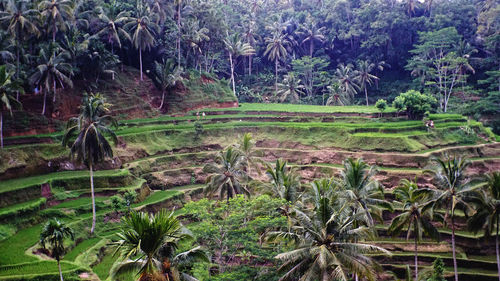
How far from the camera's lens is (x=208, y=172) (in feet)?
127

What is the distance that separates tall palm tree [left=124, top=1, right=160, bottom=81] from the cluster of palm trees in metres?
27.1

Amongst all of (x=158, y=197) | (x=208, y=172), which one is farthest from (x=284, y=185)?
(x=158, y=197)

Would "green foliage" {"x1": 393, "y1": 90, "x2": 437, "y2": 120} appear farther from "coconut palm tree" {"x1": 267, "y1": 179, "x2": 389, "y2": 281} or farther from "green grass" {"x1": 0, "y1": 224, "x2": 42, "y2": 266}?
"green grass" {"x1": 0, "y1": 224, "x2": 42, "y2": 266}

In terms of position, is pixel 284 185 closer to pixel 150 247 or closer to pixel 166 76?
pixel 150 247

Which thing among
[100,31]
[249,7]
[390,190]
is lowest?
[390,190]

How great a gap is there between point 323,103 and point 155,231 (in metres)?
66.0

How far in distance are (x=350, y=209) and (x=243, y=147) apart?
→ 50.5 ft

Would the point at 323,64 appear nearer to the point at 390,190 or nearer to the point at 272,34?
the point at 272,34

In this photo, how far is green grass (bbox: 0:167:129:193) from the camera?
3254cm

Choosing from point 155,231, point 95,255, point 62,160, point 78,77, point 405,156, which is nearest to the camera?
point 155,231

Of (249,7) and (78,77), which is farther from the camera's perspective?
(249,7)

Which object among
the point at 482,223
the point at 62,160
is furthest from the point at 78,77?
the point at 482,223

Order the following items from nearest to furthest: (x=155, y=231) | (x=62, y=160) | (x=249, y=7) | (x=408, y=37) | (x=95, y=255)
→ (x=155, y=231), (x=95, y=255), (x=62, y=160), (x=408, y=37), (x=249, y=7)

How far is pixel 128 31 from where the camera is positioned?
193 feet
